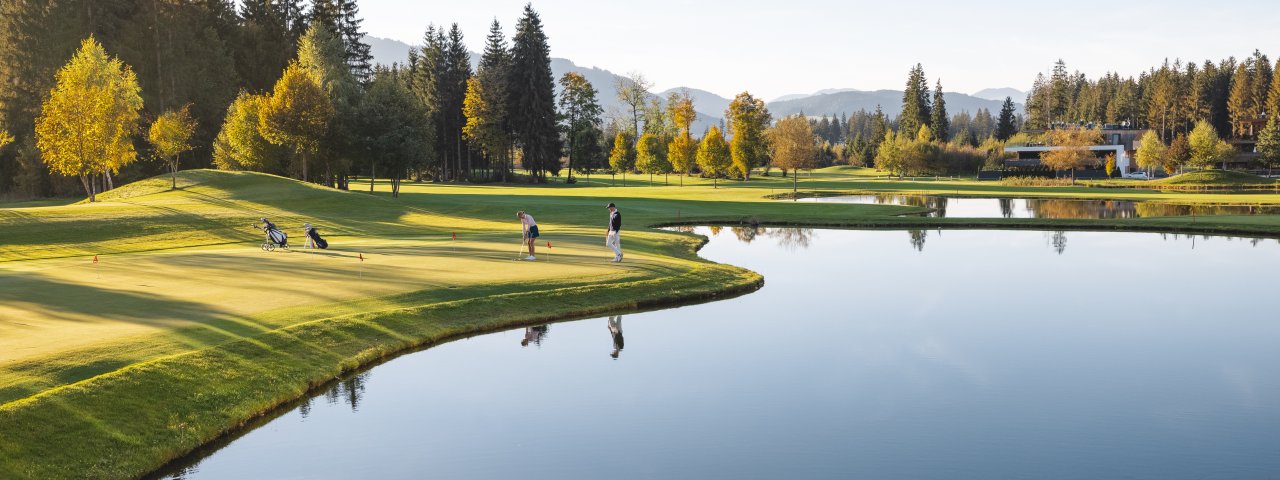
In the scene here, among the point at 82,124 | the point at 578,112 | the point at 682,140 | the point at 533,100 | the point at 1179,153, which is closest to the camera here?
the point at 82,124

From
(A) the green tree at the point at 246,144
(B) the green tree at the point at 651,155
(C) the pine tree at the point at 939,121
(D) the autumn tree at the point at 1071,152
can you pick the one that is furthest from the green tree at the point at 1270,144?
(A) the green tree at the point at 246,144

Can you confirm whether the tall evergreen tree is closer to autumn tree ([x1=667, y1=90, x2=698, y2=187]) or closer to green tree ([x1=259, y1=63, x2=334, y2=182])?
autumn tree ([x1=667, y1=90, x2=698, y2=187])

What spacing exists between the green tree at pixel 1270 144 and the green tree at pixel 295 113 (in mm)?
135895

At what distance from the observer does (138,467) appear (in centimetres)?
1358

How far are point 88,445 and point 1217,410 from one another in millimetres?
19867

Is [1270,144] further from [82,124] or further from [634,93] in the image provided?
[82,124]

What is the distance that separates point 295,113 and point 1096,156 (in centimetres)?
13037

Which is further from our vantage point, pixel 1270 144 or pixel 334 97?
pixel 1270 144

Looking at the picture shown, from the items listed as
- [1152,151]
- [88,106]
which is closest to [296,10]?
[88,106]

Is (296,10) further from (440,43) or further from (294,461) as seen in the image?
(294,461)

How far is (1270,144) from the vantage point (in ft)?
432

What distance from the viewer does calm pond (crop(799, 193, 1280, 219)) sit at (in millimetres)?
66312

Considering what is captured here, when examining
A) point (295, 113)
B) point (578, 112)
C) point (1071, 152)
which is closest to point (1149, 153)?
point (1071, 152)

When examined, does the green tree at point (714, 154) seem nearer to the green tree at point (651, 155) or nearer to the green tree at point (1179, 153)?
the green tree at point (651, 155)
